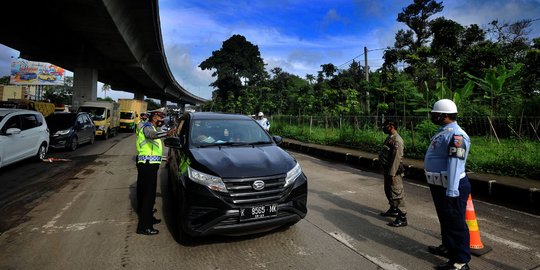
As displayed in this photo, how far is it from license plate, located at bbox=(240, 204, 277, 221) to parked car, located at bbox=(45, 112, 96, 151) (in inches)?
487

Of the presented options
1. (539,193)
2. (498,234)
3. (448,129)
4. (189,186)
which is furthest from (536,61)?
(189,186)

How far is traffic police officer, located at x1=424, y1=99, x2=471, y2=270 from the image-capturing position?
3430mm

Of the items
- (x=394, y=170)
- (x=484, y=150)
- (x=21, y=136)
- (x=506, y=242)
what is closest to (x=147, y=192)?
(x=394, y=170)

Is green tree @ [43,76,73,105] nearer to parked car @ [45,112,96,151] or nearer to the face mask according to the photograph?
parked car @ [45,112,96,151]

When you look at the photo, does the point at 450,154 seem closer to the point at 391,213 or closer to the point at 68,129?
the point at 391,213

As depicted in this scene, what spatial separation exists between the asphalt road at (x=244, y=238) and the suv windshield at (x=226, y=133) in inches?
52.7

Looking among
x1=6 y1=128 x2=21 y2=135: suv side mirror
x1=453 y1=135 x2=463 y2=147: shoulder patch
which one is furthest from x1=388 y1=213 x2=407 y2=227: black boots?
x1=6 y1=128 x2=21 y2=135: suv side mirror

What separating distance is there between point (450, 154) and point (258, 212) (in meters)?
2.13

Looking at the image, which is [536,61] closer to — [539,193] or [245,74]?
[539,193]

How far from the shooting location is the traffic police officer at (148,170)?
14.8 feet

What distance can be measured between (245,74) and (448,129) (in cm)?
6582

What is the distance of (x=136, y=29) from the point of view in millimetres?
20938

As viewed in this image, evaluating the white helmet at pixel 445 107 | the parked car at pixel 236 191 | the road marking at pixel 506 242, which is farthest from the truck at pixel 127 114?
the white helmet at pixel 445 107

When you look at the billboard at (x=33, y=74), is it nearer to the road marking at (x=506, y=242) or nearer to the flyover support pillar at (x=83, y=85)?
the flyover support pillar at (x=83, y=85)
